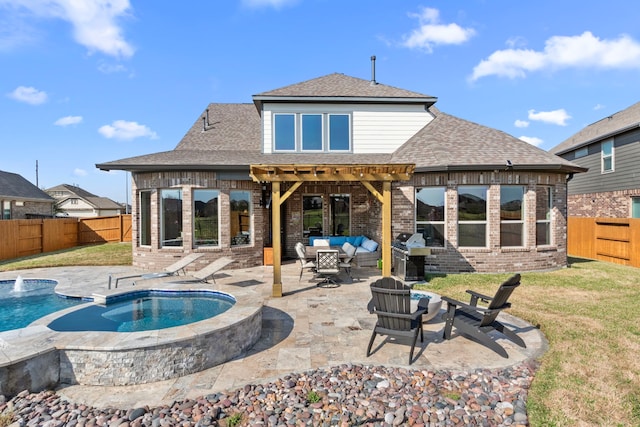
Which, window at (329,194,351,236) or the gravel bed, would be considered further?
window at (329,194,351,236)

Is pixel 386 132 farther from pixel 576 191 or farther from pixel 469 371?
pixel 576 191

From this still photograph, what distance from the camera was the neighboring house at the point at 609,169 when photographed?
48.8 ft

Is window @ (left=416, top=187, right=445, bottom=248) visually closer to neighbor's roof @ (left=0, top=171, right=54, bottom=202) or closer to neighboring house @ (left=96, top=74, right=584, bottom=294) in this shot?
neighboring house @ (left=96, top=74, right=584, bottom=294)

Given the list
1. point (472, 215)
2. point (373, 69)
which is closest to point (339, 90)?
point (373, 69)

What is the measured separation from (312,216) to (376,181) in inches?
163

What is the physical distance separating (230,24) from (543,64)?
15.6m

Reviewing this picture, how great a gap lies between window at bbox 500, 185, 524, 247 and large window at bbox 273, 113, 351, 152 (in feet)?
19.6

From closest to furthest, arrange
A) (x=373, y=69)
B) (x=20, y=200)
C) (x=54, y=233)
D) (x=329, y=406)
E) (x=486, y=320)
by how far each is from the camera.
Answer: (x=329, y=406), (x=486, y=320), (x=373, y=69), (x=54, y=233), (x=20, y=200)

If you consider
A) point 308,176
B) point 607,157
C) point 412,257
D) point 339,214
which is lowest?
point 412,257

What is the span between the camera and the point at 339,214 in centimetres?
1400

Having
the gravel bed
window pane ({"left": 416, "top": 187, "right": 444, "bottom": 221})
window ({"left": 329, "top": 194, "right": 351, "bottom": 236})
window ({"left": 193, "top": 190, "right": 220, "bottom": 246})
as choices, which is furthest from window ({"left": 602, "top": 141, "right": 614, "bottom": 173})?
window ({"left": 193, "top": 190, "right": 220, "bottom": 246})

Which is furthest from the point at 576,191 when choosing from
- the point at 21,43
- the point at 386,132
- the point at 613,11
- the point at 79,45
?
the point at 21,43

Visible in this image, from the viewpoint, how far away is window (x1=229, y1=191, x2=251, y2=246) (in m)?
11.4

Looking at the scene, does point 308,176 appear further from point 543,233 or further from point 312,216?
point 543,233
